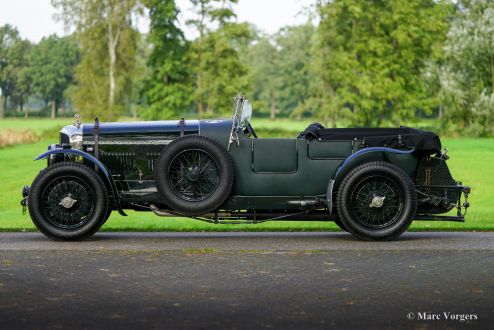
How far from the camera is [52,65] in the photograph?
9625 centimetres

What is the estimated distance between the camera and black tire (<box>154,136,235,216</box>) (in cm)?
980

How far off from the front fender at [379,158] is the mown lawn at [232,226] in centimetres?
180

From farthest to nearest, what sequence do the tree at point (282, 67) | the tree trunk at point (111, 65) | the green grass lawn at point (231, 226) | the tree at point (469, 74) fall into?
the tree at point (282, 67), the tree trunk at point (111, 65), the tree at point (469, 74), the green grass lawn at point (231, 226)

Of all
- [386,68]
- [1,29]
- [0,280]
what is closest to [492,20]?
[386,68]

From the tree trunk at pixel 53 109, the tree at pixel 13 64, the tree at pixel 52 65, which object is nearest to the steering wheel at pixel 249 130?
the tree at pixel 13 64

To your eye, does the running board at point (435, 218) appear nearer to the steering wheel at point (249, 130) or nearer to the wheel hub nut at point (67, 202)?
the steering wheel at point (249, 130)

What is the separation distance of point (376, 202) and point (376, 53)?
167 feet

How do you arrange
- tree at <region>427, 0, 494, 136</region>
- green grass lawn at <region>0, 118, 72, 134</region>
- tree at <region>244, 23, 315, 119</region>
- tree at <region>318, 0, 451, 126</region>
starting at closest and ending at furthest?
tree at <region>427, 0, 494, 136</region>, tree at <region>318, 0, 451, 126</region>, green grass lawn at <region>0, 118, 72, 134</region>, tree at <region>244, 23, 315, 119</region>

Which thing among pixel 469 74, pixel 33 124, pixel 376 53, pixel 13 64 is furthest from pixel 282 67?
pixel 469 74

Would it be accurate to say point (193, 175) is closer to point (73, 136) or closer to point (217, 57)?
point (73, 136)

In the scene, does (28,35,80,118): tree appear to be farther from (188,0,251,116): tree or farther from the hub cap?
the hub cap

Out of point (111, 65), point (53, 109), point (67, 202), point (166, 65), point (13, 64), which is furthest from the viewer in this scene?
point (53, 109)

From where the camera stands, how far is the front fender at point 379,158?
995cm

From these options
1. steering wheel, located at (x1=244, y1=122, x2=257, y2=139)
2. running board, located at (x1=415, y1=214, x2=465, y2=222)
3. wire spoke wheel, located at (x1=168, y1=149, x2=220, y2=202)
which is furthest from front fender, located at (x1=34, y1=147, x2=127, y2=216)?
running board, located at (x1=415, y1=214, x2=465, y2=222)
